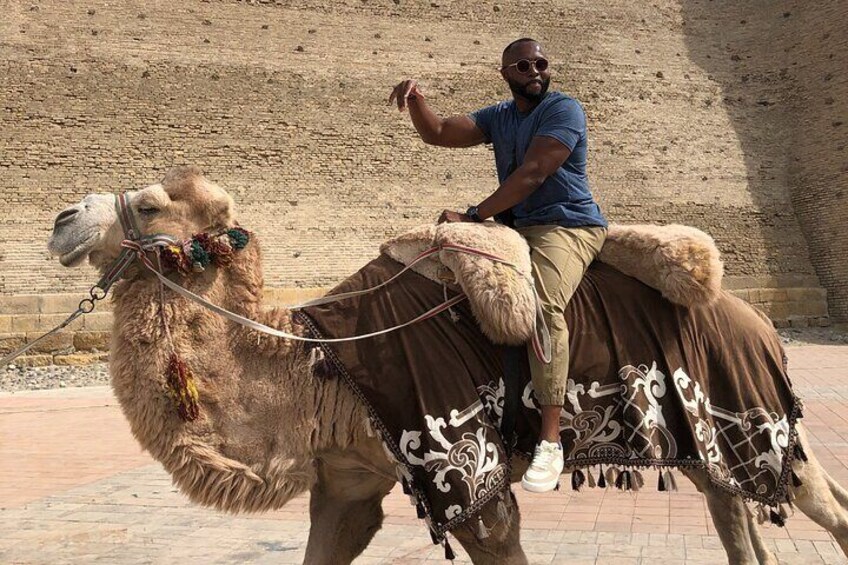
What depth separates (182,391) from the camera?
2561mm

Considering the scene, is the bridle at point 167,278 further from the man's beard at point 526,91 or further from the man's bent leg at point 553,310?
the man's beard at point 526,91

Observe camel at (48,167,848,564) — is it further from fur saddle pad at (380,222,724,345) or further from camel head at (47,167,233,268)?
fur saddle pad at (380,222,724,345)

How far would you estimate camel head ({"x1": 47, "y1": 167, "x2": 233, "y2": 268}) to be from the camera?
2.63m

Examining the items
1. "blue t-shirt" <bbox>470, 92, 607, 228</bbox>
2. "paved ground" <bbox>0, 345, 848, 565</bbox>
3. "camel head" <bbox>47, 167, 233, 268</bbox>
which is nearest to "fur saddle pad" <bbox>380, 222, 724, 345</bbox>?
"blue t-shirt" <bbox>470, 92, 607, 228</bbox>

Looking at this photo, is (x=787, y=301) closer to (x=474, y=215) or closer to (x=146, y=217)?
(x=474, y=215)

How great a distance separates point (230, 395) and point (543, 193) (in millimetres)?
1408

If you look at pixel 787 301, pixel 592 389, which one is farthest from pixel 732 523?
pixel 787 301

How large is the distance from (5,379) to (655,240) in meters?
16.1

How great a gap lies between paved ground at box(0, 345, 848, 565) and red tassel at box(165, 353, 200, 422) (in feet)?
7.12

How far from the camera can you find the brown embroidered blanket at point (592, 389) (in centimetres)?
261

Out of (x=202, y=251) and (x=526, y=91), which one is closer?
(x=202, y=251)

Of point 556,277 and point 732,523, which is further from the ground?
point 556,277

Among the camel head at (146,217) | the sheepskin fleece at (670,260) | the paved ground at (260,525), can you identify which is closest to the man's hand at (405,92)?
the camel head at (146,217)

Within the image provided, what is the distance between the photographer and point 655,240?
301 cm
